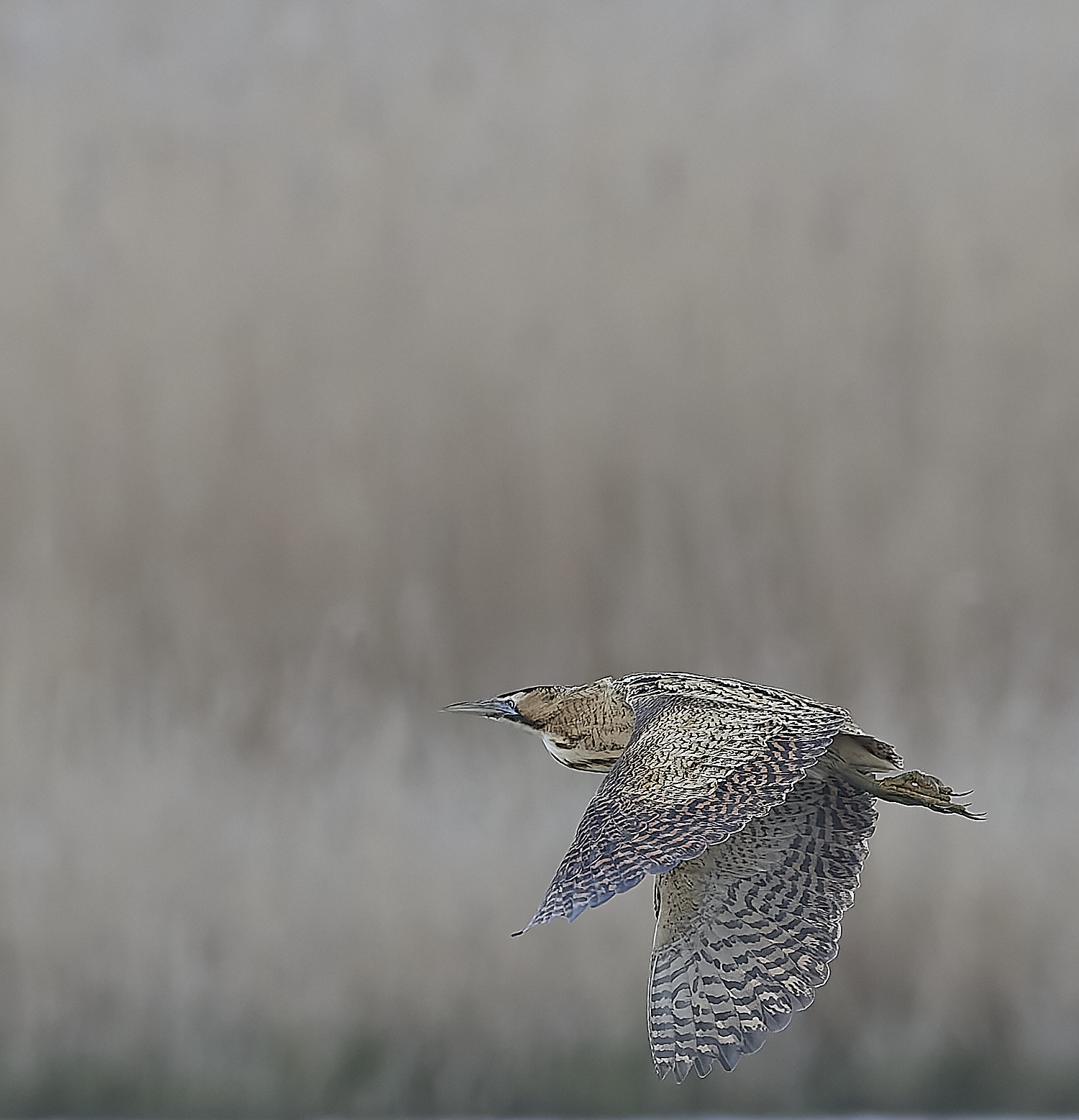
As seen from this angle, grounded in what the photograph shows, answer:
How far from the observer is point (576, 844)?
1764 millimetres

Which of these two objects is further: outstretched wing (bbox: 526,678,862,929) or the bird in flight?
the bird in flight

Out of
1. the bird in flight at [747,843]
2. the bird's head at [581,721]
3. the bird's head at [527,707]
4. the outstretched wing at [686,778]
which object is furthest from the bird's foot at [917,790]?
the bird's head at [527,707]

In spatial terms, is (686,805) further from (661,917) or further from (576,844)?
(661,917)

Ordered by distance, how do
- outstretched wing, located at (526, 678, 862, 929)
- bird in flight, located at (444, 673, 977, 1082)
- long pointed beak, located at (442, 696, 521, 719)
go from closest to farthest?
outstretched wing, located at (526, 678, 862, 929), bird in flight, located at (444, 673, 977, 1082), long pointed beak, located at (442, 696, 521, 719)

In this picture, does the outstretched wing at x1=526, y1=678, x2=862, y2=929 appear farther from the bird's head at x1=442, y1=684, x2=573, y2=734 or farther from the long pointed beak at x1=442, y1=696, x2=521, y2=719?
the long pointed beak at x1=442, y1=696, x2=521, y2=719

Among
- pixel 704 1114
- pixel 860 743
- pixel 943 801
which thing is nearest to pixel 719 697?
pixel 860 743

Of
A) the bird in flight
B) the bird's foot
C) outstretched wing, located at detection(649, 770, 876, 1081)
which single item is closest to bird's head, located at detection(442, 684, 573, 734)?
the bird in flight

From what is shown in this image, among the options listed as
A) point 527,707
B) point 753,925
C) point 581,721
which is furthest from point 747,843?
point 527,707

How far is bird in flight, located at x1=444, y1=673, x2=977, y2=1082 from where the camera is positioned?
6.53 feet

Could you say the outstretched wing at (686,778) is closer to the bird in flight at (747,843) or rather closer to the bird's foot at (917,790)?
the bird in flight at (747,843)

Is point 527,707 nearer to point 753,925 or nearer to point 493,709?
point 493,709

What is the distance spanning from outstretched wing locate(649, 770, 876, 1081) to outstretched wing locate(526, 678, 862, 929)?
0.22 meters

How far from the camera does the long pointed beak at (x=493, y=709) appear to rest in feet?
9.09

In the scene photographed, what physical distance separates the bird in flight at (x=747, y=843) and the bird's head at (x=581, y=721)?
0.22 ft
